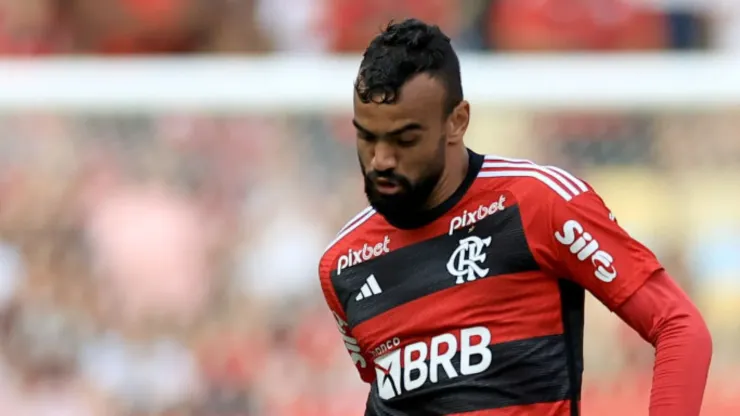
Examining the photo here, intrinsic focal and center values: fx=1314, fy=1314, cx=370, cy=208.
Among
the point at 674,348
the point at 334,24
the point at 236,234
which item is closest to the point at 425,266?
the point at 674,348

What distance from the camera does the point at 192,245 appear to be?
5.36m

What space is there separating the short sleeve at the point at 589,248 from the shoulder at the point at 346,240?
378 millimetres

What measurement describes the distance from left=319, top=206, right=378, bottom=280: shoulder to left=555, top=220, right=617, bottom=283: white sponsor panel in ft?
1.45

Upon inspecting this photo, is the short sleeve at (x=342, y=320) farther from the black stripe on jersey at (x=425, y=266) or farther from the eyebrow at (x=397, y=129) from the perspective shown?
the eyebrow at (x=397, y=129)

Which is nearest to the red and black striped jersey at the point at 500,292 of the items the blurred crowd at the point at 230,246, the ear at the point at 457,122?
the ear at the point at 457,122

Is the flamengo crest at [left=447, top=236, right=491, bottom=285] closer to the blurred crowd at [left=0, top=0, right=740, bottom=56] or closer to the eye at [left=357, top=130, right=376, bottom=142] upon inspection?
the eye at [left=357, top=130, right=376, bottom=142]

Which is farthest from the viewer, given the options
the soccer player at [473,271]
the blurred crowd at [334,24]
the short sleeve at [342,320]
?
the blurred crowd at [334,24]

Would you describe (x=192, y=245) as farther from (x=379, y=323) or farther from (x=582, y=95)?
(x=379, y=323)

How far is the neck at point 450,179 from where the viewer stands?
2.29 metres

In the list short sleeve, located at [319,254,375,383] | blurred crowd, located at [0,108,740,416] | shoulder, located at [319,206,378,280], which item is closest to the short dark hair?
shoulder, located at [319,206,378,280]

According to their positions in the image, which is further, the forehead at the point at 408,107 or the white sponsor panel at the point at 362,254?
the white sponsor panel at the point at 362,254

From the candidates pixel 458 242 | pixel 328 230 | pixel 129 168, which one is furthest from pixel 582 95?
pixel 458 242

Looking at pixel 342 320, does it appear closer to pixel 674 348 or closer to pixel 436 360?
pixel 436 360

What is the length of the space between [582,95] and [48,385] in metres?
2.46
